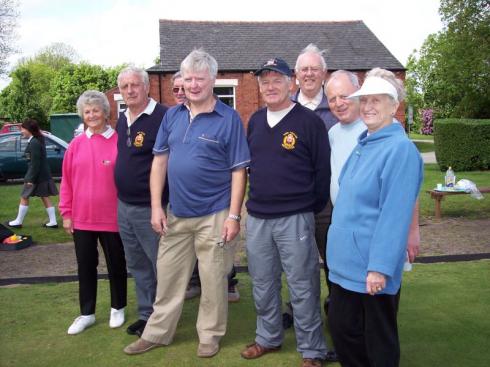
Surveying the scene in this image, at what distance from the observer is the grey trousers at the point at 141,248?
160 inches

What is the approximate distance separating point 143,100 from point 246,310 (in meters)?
2.13

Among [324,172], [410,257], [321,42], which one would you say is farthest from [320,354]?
[321,42]

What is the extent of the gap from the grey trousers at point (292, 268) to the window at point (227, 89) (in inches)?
803

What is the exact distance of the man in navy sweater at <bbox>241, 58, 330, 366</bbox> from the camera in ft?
11.5

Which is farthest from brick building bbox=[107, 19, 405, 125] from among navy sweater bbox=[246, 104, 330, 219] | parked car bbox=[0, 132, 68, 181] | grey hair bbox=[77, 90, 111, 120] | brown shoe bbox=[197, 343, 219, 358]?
navy sweater bbox=[246, 104, 330, 219]

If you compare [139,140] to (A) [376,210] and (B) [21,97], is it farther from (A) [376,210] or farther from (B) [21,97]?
(B) [21,97]

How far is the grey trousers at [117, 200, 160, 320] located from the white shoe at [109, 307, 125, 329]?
222mm

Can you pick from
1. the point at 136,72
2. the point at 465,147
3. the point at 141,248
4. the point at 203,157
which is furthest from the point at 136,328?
the point at 465,147

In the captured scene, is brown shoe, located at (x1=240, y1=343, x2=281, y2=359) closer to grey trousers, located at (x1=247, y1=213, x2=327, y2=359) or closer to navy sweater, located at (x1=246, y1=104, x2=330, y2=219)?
grey trousers, located at (x1=247, y1=213, x2=327, y2=359)

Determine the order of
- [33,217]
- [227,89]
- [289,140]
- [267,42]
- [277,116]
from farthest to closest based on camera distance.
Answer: [267,42] < [227,89] < [33,217] < [277,116] < [289,140]

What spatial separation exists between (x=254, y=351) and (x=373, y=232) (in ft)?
5.20

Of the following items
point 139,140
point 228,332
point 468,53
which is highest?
point 468,53

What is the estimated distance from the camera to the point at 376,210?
270 centimetres

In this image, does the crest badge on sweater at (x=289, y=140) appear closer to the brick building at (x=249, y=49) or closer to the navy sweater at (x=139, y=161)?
the navy sweater at (x=139, y=161)
